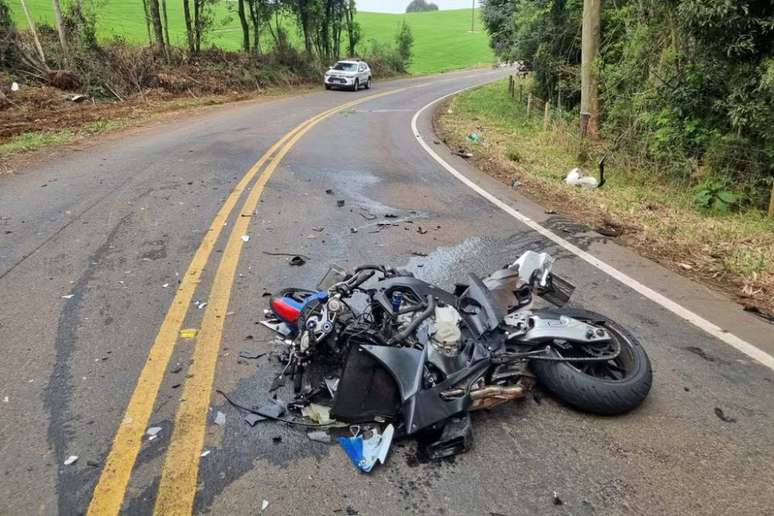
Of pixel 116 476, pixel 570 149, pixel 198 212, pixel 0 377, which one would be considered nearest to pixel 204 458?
pixel 116 476

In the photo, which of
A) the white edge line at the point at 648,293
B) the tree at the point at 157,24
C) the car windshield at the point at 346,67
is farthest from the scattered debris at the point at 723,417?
the car windshield at the point at 346,67

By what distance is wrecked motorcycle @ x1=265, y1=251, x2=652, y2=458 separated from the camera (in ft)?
10.5

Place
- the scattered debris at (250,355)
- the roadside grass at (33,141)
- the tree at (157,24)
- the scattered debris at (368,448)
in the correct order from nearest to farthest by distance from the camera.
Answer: the scattered debris at (368,448) → the scattered debris at (250,355) → the roadside grass at (33,141) → the tree at (157,24)

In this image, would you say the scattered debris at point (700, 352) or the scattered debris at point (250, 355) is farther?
the scattered debris at point (700, 352)

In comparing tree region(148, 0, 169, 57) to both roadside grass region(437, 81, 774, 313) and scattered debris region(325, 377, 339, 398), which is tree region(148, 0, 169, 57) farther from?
scattered debris region(325, 377, 339, 398)

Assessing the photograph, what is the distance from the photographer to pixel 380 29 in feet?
281

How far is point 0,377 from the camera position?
3.67 metres

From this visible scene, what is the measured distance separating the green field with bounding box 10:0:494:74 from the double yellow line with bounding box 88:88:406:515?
74.6ft

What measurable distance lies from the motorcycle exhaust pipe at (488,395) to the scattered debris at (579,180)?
24.6ft

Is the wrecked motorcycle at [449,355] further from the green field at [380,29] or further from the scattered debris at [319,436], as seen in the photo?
the green field at [380,29]

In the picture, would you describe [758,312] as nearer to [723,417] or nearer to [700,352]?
[700,352]

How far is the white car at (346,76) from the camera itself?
30.0m

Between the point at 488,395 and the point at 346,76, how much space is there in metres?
28.9

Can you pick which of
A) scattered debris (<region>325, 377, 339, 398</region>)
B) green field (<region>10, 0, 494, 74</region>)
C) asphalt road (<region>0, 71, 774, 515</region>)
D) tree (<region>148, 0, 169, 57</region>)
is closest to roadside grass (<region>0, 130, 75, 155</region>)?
asphalt road (<region>0, 71, 774, 515</region>)
